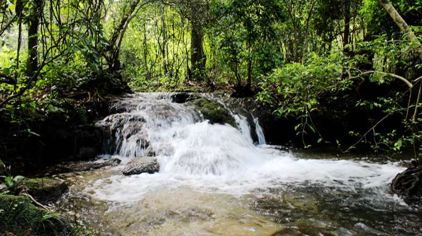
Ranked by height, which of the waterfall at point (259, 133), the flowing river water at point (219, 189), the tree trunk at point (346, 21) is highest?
the tree trunk at point (346, 21)

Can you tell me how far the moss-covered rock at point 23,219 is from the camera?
2.77 m

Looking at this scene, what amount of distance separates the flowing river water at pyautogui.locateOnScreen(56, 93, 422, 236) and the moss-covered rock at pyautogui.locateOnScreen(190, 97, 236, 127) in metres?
0.30

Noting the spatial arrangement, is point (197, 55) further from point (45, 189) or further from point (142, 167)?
point (45, 189)

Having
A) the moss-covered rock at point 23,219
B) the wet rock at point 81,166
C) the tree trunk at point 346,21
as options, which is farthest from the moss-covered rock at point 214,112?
the moss-covered rock at point 23,219

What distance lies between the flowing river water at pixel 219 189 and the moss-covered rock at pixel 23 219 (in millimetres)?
1415

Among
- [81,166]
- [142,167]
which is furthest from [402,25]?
[81,166]

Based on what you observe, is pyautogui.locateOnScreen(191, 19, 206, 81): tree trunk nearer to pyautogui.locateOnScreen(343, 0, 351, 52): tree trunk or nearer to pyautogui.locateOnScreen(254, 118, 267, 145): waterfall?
pyautogui.locateOnScreen(254, 118, 267, 145): waterfall

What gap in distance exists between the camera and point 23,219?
2.91 m

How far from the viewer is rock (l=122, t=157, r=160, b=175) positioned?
286 inches

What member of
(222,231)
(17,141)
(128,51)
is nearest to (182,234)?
(222,231)

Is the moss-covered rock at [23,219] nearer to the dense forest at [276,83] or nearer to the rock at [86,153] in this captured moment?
the dense forest at [276,83]

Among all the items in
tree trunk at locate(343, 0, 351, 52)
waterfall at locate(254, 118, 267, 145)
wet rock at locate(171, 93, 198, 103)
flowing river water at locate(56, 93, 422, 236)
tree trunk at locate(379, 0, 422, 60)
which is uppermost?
tree trunk at locate(343, 0, 351, 52)

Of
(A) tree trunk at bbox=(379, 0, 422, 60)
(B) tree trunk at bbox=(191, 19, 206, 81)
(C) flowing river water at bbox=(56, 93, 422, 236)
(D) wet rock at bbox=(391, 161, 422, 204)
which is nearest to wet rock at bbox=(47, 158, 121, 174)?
(C) flowing river water at bbox=(56, 93, 422, 236)

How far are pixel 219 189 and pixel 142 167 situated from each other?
80.7 inches
